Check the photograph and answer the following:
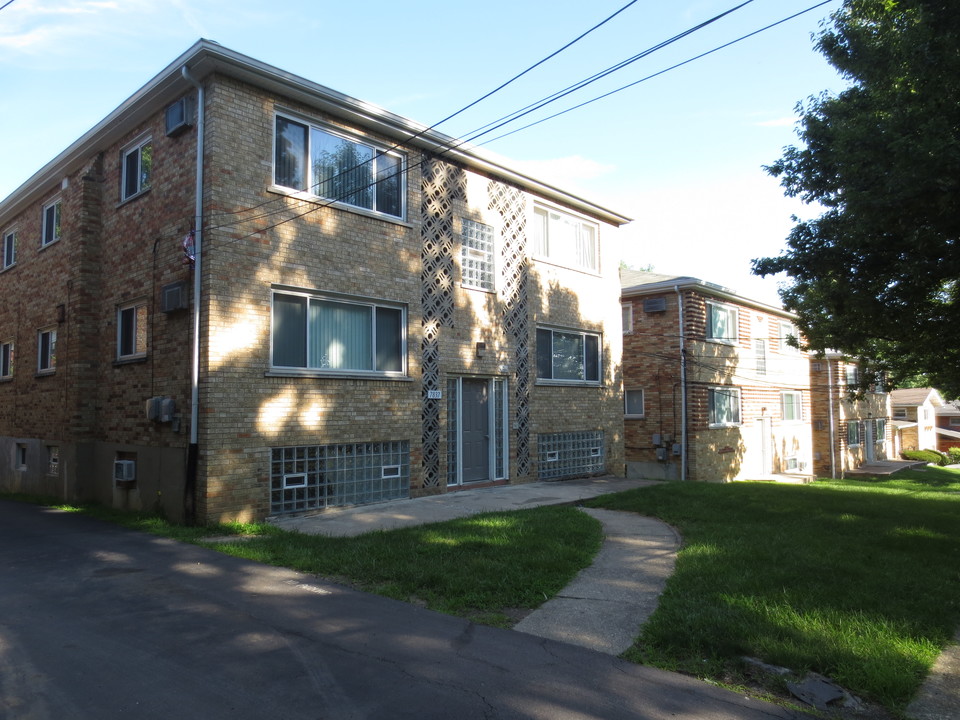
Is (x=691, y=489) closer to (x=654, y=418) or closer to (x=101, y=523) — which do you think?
(x=654, y=418)

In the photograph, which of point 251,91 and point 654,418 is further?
point 654,418

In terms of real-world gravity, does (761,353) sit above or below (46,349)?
above

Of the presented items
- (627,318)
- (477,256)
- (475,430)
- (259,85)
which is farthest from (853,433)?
(259,85)

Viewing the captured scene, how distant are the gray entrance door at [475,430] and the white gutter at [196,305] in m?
5.13

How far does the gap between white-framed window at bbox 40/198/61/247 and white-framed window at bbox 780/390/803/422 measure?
24961 mm

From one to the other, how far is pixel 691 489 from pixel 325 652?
10077 mm

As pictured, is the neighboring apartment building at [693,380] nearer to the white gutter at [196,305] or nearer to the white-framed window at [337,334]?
the white-framed window at [337,334]

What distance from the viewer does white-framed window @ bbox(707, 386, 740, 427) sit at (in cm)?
2239

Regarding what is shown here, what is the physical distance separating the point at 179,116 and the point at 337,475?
19.7 ft

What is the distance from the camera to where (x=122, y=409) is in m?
11.7

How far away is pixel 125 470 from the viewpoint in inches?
428

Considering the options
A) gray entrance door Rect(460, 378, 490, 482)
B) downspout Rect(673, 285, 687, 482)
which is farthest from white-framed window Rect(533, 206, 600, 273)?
downspout Rect(673, 285, 687, 482)

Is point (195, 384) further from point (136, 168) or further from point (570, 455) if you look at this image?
point (570, 455)

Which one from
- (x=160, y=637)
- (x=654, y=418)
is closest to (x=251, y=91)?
(x=160, y=637)
